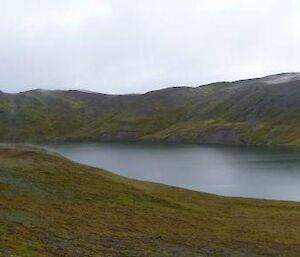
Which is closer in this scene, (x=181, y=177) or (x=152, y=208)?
(x=152, y=208)

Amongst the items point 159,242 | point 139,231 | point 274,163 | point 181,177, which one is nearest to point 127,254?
point 159,242

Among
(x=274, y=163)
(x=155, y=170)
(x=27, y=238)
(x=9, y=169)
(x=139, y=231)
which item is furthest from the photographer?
(x=274, y=163)

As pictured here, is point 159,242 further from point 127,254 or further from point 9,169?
point 9,169

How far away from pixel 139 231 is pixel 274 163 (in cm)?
10699

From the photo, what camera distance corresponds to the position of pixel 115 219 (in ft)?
140

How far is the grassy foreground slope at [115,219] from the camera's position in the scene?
32.2 metres

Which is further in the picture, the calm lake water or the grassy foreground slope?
the calm lake water

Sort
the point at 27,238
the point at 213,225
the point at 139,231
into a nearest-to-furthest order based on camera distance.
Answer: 1. the point at 27,238
2. the point at 139,231
3. the point at 213,225

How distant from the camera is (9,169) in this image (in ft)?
178

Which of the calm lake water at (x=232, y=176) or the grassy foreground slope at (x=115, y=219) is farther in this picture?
the calm lake water at (x=232, y=176)

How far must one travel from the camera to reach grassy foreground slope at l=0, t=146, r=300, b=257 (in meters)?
32.2

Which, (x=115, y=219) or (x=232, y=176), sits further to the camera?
(x=232, y=176)

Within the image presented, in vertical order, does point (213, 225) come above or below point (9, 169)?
below

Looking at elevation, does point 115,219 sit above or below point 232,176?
above
